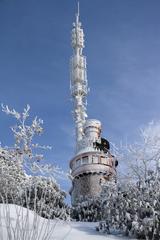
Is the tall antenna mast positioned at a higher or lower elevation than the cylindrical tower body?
higher

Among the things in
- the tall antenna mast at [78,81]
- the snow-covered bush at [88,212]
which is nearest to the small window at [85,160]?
the tall antenna mast at [78,81]

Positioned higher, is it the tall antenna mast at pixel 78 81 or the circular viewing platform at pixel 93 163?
the tall antenna mast at pixel 78 81

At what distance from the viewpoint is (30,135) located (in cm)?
1292

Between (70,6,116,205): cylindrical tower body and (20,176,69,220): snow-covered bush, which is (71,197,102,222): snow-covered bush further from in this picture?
(70,6,116,205): cylindrical tower body

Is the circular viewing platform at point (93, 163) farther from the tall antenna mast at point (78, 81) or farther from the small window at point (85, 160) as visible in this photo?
the tall antenna mast at point (78, 81)

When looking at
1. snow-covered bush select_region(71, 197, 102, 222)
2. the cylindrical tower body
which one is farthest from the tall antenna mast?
snow-covered bush select_region(71, 197, 102, 222)

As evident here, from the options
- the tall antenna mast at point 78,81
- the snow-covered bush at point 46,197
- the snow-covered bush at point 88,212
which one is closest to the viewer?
the snow-covered bush at point 46,197

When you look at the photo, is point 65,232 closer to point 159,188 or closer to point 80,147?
point 159,188

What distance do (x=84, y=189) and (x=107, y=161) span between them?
2.87m

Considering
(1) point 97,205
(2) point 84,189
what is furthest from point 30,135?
(2) point 84,189

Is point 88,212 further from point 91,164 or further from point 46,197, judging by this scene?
point 91,164

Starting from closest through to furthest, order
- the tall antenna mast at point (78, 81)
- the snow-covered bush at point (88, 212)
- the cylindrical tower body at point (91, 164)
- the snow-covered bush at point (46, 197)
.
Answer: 1. the snow-covered bush at point (46, 197)
2. the snow-covered bush at point (88, 212)
3. the cylindrical tower body at point (91, 164)
4. the tall antenna mast at point (78, 81)

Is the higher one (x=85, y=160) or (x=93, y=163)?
(x=85, y=160)

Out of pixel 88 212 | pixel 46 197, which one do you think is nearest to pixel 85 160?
pixel 88 212
